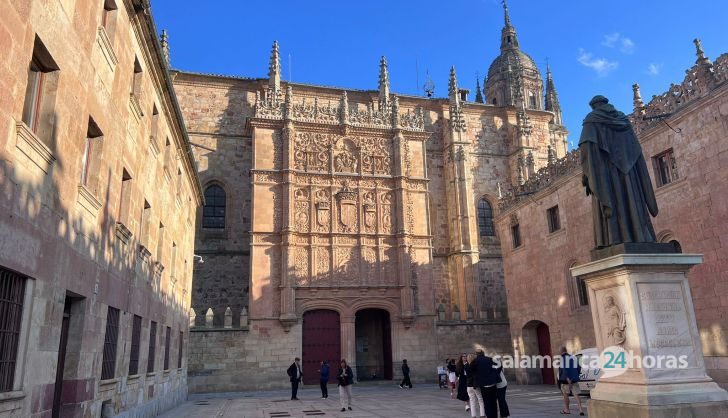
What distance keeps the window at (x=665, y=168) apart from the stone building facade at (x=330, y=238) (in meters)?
7.35

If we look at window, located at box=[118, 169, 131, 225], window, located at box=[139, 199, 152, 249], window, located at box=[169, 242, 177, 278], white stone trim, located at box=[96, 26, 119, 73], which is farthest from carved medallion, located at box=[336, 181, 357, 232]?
white stone trim, located at box=[96, 26, 119, 73]

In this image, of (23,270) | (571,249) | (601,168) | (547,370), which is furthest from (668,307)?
(547,370)

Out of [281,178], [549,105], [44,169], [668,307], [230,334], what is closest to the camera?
[668,307]

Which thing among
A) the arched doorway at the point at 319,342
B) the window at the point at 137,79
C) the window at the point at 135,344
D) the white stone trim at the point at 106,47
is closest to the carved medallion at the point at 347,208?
the arched doorway at the point at 319,342

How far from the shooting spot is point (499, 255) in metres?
33.2

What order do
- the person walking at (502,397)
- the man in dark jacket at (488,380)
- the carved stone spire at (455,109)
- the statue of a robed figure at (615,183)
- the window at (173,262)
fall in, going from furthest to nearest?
1. the carved stone spire at (455,109)
2. the window at (173,262)
3. the person walking at (502,397)
4. the man in dark jacket at (488,380)
5. the statue of a robed figure at (615,183)

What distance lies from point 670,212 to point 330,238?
16361 millimetres

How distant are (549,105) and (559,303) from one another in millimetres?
32672

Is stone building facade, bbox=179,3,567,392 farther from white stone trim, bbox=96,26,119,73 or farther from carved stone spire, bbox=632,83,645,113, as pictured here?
white stone trim, bbox=96,26,119,73

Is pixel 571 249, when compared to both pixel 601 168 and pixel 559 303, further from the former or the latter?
pixel 601 168

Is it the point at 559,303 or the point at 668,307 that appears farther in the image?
the point at 559,303

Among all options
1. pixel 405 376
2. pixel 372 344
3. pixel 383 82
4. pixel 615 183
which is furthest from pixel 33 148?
pixel 383 82

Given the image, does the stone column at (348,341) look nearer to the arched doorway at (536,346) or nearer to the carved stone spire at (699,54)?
the arched doorway at (536,346)

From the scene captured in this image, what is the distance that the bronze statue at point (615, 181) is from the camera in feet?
22.2
